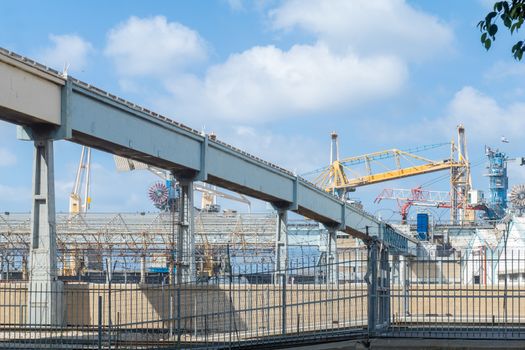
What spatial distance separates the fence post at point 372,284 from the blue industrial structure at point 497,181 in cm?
10503

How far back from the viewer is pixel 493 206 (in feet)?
392

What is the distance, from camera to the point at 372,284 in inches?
669

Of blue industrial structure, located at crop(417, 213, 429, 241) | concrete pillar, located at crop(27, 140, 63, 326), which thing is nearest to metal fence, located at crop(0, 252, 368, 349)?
concrete pillar, located at crop(27, 140, 63, 326)

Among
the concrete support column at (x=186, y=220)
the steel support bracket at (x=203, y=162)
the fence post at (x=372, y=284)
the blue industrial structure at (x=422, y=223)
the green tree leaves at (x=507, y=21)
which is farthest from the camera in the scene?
the blue industrial structure at (x=422, y=223)

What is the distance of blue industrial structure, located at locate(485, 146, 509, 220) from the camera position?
11962 centimetres

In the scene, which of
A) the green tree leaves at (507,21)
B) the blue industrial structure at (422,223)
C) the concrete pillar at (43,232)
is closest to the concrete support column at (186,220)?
the concrete pillar at (43,232)

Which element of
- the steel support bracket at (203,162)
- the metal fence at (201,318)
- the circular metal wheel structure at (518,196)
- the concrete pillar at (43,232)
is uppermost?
the circular metal wheel structure at (518,196)

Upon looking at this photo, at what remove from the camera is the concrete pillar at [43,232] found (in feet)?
98.7

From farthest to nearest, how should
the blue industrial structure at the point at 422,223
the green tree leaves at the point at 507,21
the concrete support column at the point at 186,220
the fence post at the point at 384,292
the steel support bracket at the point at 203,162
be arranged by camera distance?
the blue industrial structure at the point at 422,223 < the concrete support column at the point at 186,220 < the steel support bracket at the point at 203,162 < the fence post at the point at 384,292 < the green tree leaves at the point at 507,21

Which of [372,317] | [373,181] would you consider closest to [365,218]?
[372,317]

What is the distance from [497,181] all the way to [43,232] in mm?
96397

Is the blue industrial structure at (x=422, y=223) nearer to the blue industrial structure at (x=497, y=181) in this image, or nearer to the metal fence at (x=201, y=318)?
the blue industrial structure at (x=497, y=181)

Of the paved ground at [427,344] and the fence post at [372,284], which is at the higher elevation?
the fence post at [372,284]

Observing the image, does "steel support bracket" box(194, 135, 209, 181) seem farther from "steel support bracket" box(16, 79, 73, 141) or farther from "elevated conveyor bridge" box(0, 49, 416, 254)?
"steel support bracket" box(16, 79, 73, 141)
